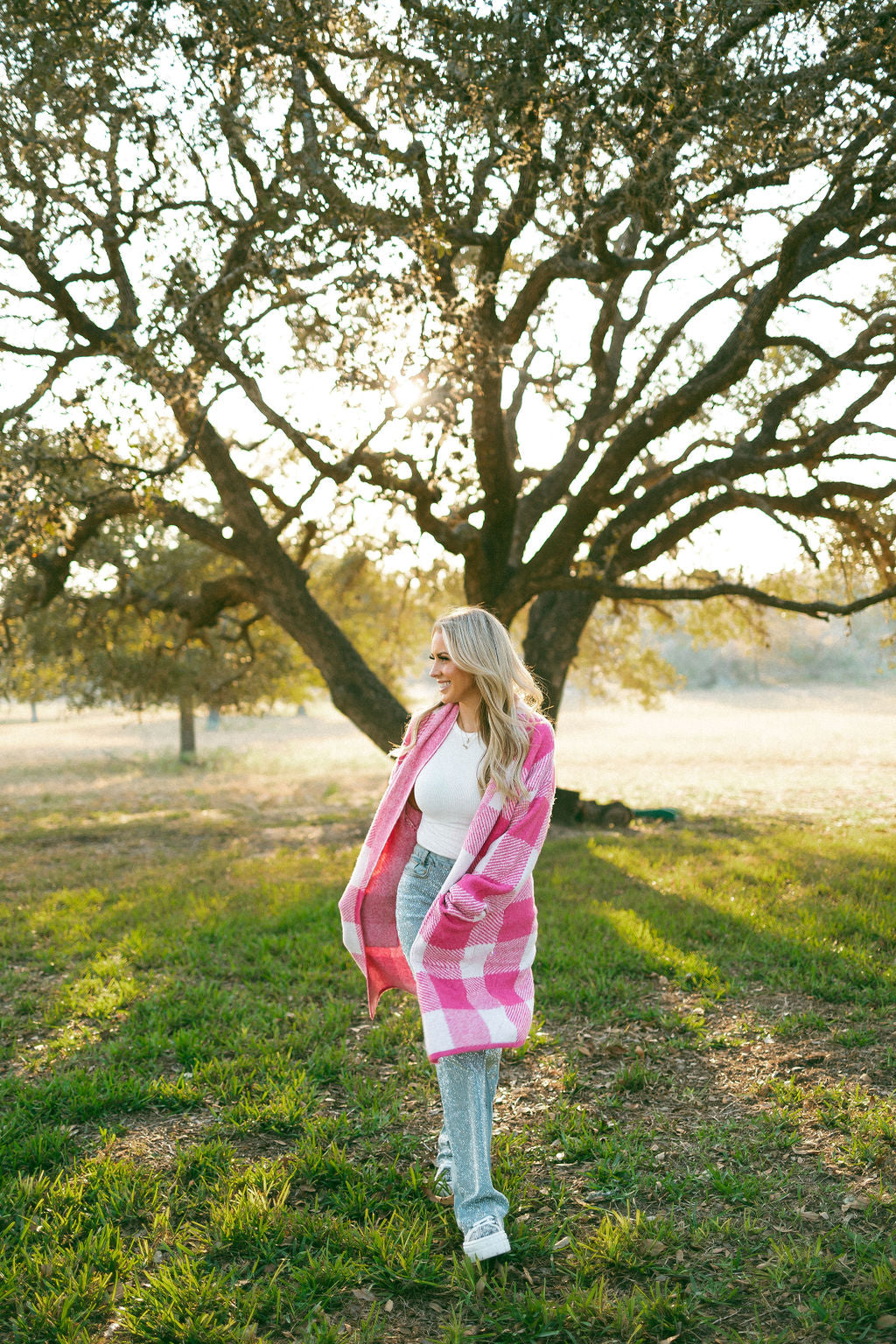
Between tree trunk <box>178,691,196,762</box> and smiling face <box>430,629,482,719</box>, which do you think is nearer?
smiling face <box>430,629,482,719</box>

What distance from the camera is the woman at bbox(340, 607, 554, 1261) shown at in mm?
3334

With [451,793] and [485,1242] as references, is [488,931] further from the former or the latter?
[485,1242]

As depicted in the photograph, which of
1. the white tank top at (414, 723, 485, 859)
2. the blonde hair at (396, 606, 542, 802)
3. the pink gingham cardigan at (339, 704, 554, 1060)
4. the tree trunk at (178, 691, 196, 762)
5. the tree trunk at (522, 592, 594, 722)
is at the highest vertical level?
the tree trunk at (522, 592, 594, 722)

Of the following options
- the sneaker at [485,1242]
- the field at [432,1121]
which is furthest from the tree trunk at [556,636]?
the sneaker at [485,1242]

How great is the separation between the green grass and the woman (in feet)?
1.30

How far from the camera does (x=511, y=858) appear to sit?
3338 millimetres

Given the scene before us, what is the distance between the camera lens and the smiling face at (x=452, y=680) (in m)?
3.68

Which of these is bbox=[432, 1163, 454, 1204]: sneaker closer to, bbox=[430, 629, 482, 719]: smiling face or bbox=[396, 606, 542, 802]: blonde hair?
bbox=[396, 606, 542, 802]: blonde hair

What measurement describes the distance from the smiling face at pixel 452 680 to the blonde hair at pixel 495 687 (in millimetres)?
37

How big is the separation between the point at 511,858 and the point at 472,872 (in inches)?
6.6

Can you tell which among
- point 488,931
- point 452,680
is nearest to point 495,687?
point 452,680

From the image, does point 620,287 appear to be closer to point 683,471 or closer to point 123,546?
point 683,471

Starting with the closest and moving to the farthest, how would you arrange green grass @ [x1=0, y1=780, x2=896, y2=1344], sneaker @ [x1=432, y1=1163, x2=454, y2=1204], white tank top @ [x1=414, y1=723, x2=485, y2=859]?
green grass @ [x1=0, y1=780, x2=896, y2=1344] < white tank top @ [x1=414, y1=723, x2=485, y2=859] < sneaker @ [x1=432, y1=1163, x2=454, y2=1204]

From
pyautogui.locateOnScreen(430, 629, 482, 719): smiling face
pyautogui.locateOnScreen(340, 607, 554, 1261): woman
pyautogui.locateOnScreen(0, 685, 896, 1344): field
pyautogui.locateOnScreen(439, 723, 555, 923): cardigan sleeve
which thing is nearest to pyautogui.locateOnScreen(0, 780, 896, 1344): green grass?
pyautogui.locateOnScreen(0, 685, 896, 1344): field
